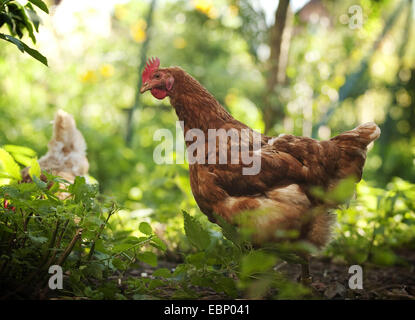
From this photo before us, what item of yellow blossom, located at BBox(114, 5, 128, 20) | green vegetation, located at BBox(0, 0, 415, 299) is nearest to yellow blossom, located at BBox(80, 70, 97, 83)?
green vegetation, located at BBox(0, 0, 415, 299)

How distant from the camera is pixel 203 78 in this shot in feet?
14.7

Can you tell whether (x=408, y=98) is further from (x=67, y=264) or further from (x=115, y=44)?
(x=67, y=264)

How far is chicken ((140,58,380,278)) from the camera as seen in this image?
1347 mm

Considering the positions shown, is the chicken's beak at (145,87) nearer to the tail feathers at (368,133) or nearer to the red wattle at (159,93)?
the red wattle at (159,93)

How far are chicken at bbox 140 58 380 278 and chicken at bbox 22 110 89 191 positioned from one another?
3.06 ft

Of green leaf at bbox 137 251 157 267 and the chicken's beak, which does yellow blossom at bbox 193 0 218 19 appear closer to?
the chicken's beak

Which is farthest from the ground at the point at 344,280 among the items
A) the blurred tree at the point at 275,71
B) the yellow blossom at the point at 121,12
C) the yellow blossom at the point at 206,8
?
the yellow blossom at the point at 121,12

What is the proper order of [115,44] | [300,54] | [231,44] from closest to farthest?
[300,54], [115,44], [231,44]

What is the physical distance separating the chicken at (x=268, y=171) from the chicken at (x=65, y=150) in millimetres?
931

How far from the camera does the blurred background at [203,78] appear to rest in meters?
3.20

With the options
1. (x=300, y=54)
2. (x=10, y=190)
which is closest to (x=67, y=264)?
(x=10, y=190)
